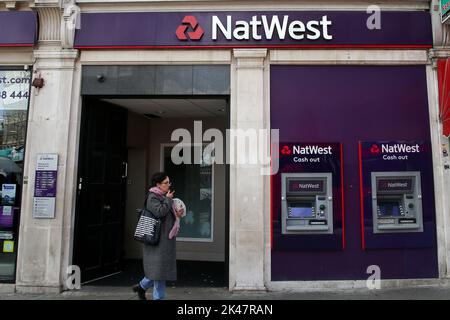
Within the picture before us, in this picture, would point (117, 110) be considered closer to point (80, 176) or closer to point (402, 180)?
point (80, 176)

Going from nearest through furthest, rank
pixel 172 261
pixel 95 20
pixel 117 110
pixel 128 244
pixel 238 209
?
1. pixel 172 261
2. pixel 238 209
3. pixel 95 20
4. pixel 117 110
5. pixel 128 244

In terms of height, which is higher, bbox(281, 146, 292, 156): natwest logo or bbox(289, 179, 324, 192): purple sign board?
bbox(281, 146, 292, 156): natwest logo

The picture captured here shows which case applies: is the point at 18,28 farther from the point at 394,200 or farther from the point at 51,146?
the point at 394,200

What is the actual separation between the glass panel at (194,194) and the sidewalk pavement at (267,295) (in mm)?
2848

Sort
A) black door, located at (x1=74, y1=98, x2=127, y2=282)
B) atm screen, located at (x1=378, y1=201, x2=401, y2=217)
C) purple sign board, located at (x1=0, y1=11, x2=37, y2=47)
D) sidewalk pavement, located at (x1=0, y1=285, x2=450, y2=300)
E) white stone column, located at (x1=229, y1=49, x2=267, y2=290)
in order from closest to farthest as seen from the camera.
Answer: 1. sidewalk pavement, located at (x1=0, y1=285, x2=450, y2=300)
2. white stone column, located at (x1=229, y1=49, x2=267, y2=290)
3. atm screen, located at (x1=378, y1=201, x2=401, y2=217)
4. purple sign board, located at (x1=0, y1=11, x2=37, y2=47)
5. black door, located at (x1=74, y1=98, x2=127, y2=282)

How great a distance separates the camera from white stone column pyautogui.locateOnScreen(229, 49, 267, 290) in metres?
5.70

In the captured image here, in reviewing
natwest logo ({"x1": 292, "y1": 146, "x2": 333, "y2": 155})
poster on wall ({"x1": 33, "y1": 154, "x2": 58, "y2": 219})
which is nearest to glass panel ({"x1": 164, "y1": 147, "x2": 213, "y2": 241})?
natwest logo ({"x1": 292, "y1": 146, "x2": 333, "y2": 155})

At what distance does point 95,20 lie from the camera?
622 centimetres

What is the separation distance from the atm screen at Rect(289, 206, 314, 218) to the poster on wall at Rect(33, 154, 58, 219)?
396cm

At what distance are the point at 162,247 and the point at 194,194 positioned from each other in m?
4.32

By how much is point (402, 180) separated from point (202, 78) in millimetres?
3785

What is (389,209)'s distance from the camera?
5.94 m

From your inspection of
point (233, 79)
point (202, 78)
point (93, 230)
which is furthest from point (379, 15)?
point (93, 230)

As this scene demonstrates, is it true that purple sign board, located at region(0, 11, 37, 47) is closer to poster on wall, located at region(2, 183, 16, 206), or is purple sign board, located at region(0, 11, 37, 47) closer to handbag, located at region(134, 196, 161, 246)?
poster on wall, located at region(2, 183, 16, 206)
